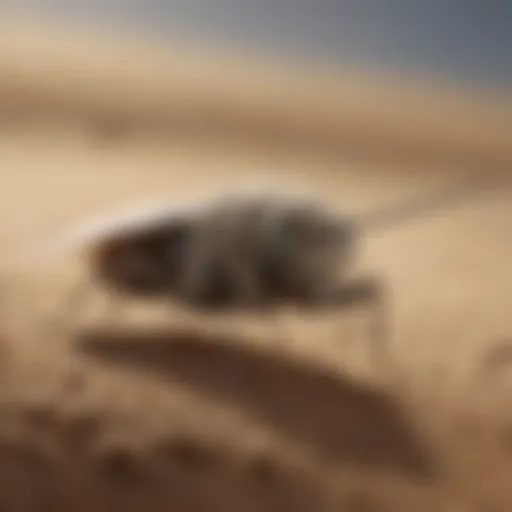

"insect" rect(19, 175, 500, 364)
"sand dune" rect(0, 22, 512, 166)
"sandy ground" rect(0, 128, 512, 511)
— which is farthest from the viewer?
"sand dune" rect(0, 22, 512, 166)

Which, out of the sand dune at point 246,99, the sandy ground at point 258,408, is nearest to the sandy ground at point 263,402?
the sandy ground at point 258,408

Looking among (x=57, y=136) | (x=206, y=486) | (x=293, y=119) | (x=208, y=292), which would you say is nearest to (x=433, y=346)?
(x=208, y=292)

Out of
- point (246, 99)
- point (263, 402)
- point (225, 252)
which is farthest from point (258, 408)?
point (246, 99)

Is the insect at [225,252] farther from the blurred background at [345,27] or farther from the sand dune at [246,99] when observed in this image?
the blurred background at [345,27]

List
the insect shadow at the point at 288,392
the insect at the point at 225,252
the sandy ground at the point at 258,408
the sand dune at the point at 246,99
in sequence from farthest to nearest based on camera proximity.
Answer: the sand dune at the point at 246,99
the insect at the point at 225,252
the insect shadow at the point at 288,392
the sandy ground at the point at 258,408

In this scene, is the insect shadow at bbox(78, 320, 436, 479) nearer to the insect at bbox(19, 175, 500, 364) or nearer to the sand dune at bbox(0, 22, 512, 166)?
the insect at bbox(19, 175, 500, 364)

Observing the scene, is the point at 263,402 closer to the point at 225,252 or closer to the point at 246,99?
the point at 225,252

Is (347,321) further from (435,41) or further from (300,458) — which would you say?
(435,41)

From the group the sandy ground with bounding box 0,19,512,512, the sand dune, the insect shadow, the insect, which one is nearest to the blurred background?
the sand dune
